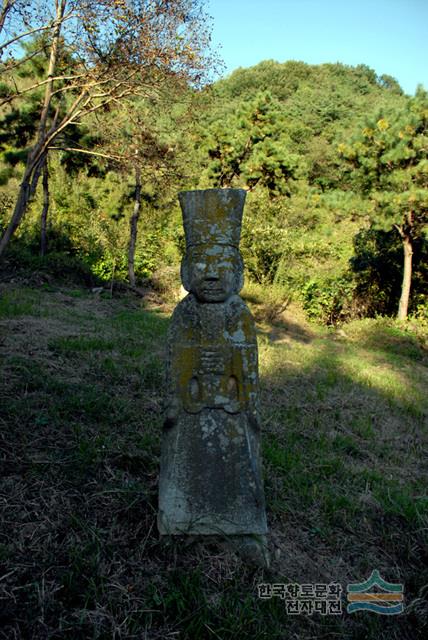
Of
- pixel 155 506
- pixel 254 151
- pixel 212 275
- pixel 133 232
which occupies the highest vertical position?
pixel 254 151

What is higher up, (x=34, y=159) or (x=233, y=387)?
(x=34, y=159)

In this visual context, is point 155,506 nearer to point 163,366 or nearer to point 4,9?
point 163,366

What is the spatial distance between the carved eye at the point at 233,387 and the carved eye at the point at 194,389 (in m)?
0.17

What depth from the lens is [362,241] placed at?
12.4 meters

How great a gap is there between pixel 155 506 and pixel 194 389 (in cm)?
79

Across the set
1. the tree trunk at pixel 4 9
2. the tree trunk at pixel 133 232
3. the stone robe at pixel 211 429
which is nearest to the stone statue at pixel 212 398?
the stone robe at pixel 211 429

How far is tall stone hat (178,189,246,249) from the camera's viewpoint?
7.44 feet

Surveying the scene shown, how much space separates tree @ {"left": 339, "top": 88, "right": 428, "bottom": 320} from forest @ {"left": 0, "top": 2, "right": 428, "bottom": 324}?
30 millimetres

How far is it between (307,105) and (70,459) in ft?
86.9

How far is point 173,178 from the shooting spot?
370 inches

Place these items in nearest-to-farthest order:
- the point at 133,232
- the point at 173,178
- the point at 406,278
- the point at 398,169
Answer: the point at 173,178 → the point at 398,169 → the point at 406,278 → the point at 133,232

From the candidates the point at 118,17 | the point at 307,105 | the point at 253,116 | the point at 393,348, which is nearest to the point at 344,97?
the point at 307,105

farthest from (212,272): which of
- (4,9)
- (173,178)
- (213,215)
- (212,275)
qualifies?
(173,178)

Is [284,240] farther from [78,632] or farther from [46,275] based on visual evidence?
[78,632]
